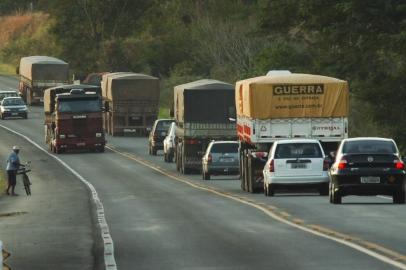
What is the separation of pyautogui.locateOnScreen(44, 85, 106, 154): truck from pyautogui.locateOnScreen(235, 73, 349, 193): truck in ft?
96.1

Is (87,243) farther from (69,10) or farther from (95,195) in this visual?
(69,10)

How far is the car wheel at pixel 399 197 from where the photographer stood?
32406 mm

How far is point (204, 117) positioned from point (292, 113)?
13.9 metres

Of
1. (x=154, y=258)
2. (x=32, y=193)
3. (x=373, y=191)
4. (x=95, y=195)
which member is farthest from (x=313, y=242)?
(x=32, y=193)

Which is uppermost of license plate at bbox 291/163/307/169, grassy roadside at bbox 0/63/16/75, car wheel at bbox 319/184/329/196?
grassy roadside at bbox 0/63/16/75

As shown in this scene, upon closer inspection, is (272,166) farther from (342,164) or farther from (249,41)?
(249,41)

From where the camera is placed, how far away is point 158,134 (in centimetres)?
6962

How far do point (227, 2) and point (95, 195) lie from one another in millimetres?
79092

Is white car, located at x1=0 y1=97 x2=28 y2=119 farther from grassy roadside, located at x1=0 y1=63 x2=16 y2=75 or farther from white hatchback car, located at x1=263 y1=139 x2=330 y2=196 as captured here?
white hatchback car, located at x1=263 y1=139 x2=330 y2=196

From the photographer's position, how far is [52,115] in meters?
72.4

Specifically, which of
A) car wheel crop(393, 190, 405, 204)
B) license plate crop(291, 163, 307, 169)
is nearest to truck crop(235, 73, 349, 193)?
license plate crop(291, 163, 307, 169)

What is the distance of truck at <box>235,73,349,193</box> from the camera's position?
133ft

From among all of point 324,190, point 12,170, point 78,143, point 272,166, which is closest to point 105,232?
point 272,166

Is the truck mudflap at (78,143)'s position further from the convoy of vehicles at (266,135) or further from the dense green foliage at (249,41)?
the dense green foliage at (249,41)
